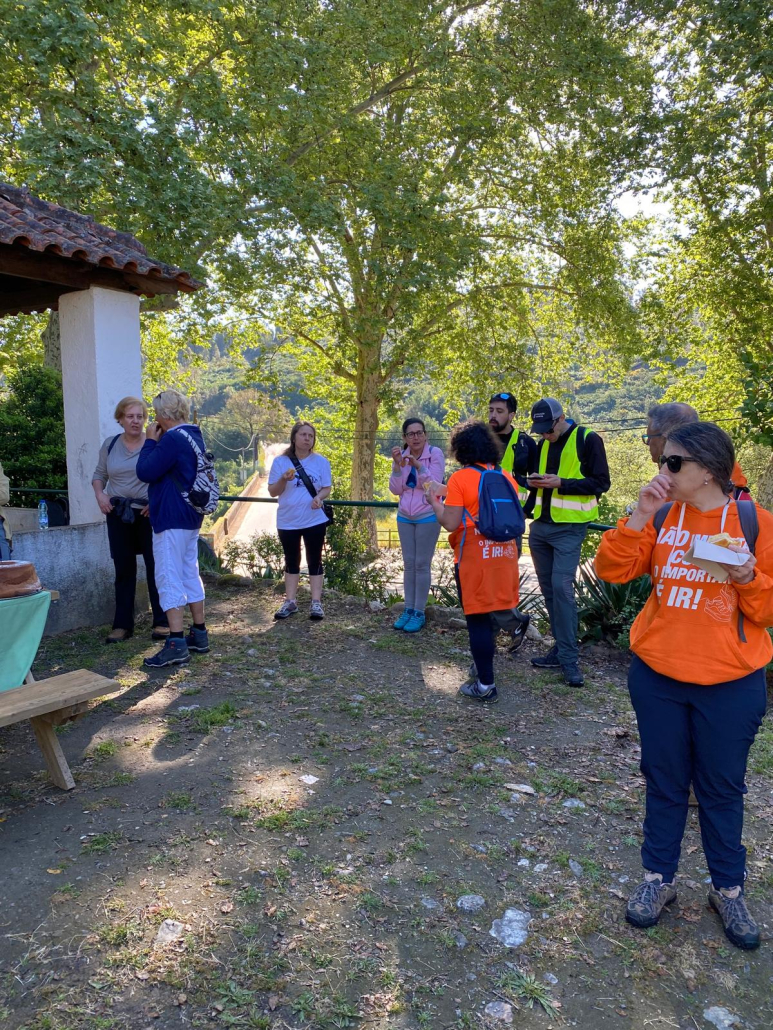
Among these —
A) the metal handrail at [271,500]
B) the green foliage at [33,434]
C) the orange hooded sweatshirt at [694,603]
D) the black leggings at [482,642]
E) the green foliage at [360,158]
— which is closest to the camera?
the orange hooded sweatshirt at [694,603]

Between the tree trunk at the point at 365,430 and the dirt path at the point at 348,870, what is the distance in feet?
53.8

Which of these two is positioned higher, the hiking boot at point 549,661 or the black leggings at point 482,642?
the black leggings at point 482,642

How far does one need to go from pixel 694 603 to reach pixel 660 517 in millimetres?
336

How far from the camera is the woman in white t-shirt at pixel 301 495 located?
243 inches

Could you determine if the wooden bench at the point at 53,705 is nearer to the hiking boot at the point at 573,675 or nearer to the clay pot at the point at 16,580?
the clay pot at the point at 16,580

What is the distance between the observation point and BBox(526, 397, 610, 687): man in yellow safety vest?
4762 millimetres

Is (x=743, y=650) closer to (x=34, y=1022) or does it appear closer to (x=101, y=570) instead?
(x=34, y=1022)

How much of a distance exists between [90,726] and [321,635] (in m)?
2.23

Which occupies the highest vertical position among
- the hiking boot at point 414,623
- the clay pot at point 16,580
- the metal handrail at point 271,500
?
the metal handrail at point 271,500

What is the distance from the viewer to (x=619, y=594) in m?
5.76

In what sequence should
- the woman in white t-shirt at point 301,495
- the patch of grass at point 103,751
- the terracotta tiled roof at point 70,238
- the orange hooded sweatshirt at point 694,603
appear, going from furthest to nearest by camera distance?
the woman in white t-shirt at point 301,495, the terracotta tiled roof at point 70,238, the patch of grass at point 103,751, the orange hooded sweatshirt at point 694,603

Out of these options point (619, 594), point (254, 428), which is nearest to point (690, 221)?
point (619, 594)

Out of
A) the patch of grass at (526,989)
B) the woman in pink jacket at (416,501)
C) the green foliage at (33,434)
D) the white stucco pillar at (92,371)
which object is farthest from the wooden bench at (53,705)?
the green foliage at (33,434)

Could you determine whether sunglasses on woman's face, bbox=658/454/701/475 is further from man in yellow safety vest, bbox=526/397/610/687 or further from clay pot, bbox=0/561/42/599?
clay pot, bbox=0/561/42/599
